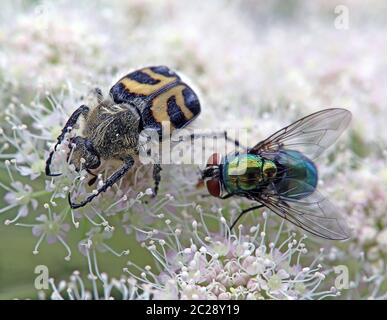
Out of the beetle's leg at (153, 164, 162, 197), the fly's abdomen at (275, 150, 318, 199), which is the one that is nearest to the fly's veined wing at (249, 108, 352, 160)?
the fly's abdomen at (275, 150, 318, 199)

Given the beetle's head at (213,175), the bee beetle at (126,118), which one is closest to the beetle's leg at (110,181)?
the bee beetle at (126,118)

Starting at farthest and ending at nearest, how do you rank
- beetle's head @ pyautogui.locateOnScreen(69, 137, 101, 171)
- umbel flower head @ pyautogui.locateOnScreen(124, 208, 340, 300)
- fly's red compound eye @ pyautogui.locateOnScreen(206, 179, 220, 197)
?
fly's red compound eye @ pyautogui.locateOnScreen(206, 179, 220, 197) → beetle's head @ pyautogui.locateOnScreen(69, 137, 101, 171) → umbel flower head @ pyautogui.locateOnScreen(124, 208, 340, 300)

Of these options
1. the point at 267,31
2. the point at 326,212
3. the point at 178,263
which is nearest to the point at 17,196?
the point at 178,263

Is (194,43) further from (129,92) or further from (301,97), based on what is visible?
(129,92)

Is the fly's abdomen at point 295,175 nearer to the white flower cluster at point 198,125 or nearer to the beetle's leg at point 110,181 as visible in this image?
the white flower cluster at point 198,125

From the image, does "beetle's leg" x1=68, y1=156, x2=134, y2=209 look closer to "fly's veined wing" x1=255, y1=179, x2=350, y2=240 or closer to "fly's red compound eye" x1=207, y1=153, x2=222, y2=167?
"fly's red compound eye" x1=207, y1=153, x2=222, y2=167

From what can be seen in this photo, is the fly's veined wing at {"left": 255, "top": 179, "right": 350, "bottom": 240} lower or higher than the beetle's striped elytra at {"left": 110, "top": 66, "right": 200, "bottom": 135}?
lower
